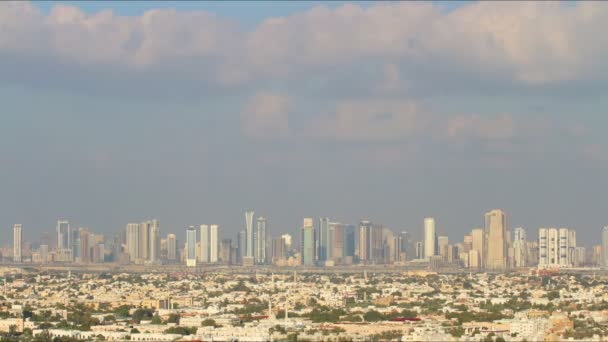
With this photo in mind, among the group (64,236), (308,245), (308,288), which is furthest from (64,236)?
(308,288)

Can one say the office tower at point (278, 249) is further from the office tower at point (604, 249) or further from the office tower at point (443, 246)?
the office tower at point (604, 249)

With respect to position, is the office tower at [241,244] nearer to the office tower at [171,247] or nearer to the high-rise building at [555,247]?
the office tower at [171,247]

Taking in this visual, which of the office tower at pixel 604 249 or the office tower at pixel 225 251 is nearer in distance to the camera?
the office tower at pixel 604 249

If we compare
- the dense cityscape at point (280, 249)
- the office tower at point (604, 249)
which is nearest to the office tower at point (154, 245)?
the dense cityscape at point (280, 249)

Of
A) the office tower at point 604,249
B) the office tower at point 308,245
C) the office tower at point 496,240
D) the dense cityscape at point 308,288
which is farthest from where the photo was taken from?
the office tower at point 308,245

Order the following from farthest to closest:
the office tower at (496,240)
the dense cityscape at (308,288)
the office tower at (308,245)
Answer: the office tower at (308,245) < the office tower at (496,240) < the dense cityscape at (308,288)

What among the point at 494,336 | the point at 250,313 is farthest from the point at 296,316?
the point at 494,336

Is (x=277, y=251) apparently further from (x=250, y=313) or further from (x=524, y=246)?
(x=250, y=313)
